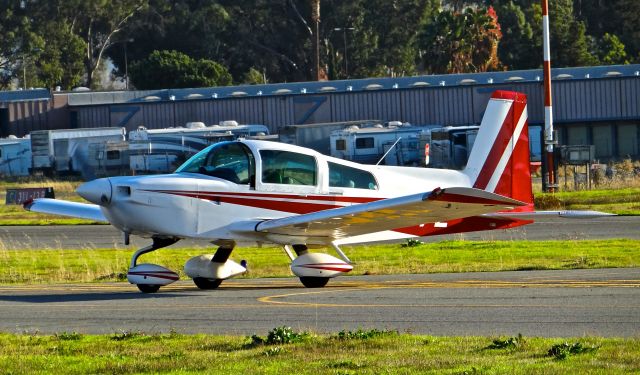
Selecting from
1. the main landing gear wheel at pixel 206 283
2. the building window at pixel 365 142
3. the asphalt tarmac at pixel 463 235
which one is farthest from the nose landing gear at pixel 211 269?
the building window at pixel 365 142

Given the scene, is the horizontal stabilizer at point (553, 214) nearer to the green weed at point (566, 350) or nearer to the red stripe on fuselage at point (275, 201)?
the red stripe on fuselage at point (275, 201)

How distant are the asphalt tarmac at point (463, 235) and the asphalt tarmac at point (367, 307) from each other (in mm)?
9219

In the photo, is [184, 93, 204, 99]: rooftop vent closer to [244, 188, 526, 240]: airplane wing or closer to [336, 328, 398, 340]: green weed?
[244, 188, 526, 240]: airplane wing

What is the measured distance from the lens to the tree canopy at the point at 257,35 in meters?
104

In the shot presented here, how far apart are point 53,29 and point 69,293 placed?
90568 mm

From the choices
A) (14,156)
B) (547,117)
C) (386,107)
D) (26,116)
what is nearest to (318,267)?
(547,117)

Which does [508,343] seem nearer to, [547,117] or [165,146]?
[547,117]

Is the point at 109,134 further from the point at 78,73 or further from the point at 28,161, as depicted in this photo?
the point at 78,73

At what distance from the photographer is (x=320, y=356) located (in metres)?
11.5

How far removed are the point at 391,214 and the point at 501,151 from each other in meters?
3.54

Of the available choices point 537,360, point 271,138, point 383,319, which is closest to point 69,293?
point 383,319

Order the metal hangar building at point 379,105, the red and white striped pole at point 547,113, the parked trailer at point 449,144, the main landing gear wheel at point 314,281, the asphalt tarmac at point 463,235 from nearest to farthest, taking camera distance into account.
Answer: the main landing gear wheel at point 314,281 < the asphalt tarmac at point 463,235 < the red and white striped pole at point 547,113 < the parked trailer at point 449,144 < the metal hangar building at point 379,105

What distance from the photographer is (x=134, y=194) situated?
1727cm

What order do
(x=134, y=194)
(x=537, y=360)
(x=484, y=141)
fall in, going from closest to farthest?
1. (x=537, y=360)
2. (x=134, y=194)
3. (x=484, y=141)
